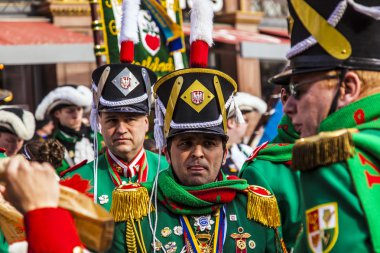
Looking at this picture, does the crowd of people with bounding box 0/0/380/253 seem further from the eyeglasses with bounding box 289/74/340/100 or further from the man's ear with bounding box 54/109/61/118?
the man's ear with bounding box 54/109/61/118

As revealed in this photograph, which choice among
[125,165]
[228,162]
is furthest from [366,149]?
[228,162]

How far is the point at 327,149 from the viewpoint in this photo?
3.03 metres

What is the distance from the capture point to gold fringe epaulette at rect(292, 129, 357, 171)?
302 centimetres

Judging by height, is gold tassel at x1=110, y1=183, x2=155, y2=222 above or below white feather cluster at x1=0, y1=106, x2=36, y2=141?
below

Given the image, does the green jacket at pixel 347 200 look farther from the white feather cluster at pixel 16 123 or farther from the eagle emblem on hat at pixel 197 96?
the white feather cluster at pixel 16 123

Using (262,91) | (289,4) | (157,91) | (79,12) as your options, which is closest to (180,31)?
(157,91)

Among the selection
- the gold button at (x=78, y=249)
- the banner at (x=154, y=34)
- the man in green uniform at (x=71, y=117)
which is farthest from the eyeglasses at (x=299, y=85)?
the man in green uniform at (x=71, y=117)

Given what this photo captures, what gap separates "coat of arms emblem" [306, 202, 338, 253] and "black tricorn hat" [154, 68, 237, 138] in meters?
1.74

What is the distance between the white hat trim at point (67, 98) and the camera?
10.2 metres

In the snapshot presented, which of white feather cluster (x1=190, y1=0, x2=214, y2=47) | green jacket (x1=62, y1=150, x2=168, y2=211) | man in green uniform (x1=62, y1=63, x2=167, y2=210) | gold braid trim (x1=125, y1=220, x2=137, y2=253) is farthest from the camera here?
man in green uniform (x1=62, y1=63, x2=167, y2=210)

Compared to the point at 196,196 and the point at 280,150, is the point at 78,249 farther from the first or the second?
the point at 280,150

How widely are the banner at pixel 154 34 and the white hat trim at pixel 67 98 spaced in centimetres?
217

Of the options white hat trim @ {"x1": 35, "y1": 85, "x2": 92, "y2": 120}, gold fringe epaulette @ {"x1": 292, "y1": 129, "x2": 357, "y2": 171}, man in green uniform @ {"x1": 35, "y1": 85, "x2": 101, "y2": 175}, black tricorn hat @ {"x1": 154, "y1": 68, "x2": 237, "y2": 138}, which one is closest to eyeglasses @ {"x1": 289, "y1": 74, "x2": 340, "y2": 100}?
gold fringe epaulette @ {"x1": 292, "y1": 129, "x2": 357, "y2": 171}

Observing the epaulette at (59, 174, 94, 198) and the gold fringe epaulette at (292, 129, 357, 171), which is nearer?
the gold fringe epaulette at (292, 129, 357, 171)
